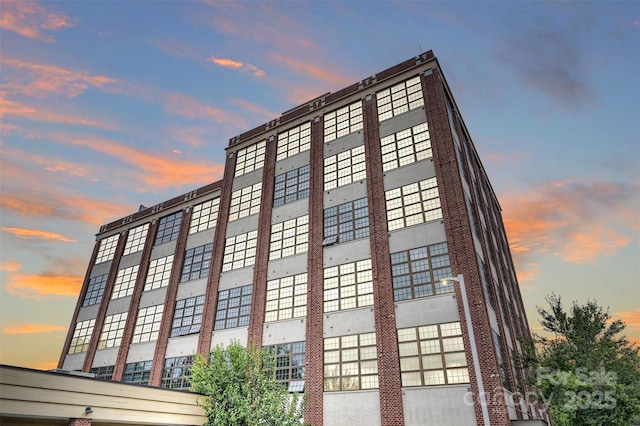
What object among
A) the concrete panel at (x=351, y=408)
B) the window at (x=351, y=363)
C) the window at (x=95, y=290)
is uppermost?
the window at (x=95, y=290)

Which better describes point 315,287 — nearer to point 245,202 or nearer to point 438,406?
point 438,406

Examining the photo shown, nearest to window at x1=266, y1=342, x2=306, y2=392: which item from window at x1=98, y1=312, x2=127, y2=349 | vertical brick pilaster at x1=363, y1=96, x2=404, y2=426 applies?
vertical brick pilaster at x1=363, y1=96, x2=404, y2=426

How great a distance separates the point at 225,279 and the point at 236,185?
33.3ft

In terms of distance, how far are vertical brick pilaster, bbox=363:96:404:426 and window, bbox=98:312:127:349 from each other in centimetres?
2896

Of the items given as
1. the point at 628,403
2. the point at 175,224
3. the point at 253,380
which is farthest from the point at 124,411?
the point at 175,224

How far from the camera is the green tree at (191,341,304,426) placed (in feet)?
70.2

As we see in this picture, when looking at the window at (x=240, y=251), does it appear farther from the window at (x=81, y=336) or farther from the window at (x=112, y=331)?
the window at (x=81, y=336)

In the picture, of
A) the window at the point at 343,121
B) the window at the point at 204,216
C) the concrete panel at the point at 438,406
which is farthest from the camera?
the window at the point at 204,216

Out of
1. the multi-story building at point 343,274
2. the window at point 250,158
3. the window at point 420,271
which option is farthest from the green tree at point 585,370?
the window at point 250,158

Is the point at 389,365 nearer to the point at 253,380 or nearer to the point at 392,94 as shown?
the point at 253,380

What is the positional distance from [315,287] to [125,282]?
26816mm

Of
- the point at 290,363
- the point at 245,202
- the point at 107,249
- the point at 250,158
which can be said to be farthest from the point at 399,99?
the point at 107,249

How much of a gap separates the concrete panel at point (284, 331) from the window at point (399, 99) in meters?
17.9

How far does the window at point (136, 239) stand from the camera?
47875 millimetres
